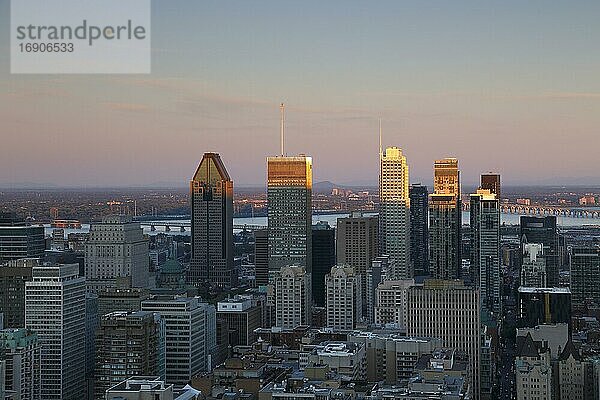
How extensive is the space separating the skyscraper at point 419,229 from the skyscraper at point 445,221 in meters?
0.14

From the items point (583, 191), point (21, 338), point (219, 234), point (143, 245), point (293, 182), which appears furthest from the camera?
point (219, 234)

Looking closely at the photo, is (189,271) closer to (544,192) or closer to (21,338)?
(544,192)

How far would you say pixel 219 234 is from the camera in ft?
78.5

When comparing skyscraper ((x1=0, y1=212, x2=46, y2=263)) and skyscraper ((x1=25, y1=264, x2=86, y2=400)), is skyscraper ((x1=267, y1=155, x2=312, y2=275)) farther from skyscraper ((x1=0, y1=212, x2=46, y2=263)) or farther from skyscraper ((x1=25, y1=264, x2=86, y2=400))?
skyscraper ((x1=25, y1=264, x2=86, y2=400))

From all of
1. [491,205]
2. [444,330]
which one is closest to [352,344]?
[444,330]

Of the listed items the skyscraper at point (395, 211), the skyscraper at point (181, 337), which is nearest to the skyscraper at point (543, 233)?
the skyscraper at point (395, 211)

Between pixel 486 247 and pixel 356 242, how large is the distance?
14.2 ft

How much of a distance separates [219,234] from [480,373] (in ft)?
38.2

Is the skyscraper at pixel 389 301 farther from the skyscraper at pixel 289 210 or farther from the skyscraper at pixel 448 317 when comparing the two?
the skyscraper at pixel 289 210

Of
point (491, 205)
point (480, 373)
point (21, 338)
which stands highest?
point (491, 205)

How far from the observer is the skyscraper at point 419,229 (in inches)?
896

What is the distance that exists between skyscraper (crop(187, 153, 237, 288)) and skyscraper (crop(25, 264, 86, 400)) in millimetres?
10068

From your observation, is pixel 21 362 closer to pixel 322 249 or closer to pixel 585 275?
pixel 322 249

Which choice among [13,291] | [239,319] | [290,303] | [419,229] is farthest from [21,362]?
[419,229]
